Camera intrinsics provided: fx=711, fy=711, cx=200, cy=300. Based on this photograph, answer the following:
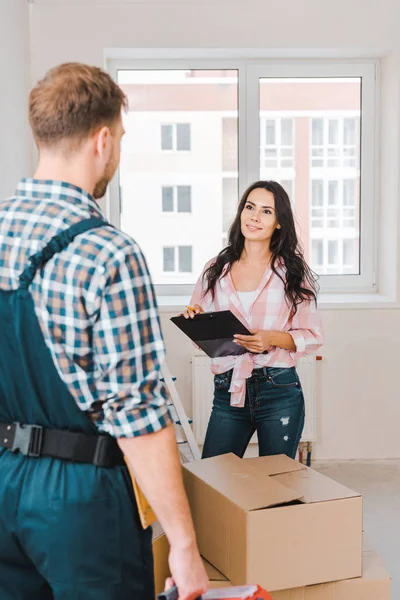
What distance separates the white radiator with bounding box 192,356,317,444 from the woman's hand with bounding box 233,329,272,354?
1.48 m

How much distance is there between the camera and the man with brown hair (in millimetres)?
1009

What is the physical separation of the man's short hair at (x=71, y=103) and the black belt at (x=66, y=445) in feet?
1.43

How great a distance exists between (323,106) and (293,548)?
9.47 ft

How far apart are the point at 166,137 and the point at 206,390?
140 cm

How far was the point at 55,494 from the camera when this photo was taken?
103 centimetres

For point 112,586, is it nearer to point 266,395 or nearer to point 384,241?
point 266,395

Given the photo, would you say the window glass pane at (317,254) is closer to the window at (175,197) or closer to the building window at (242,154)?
the building window at (242,154)

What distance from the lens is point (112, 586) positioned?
1.06 metres

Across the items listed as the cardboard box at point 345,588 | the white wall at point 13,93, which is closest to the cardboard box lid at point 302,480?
the cardboard box at point 345,588

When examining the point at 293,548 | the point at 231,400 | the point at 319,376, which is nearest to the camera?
the point at 293,548

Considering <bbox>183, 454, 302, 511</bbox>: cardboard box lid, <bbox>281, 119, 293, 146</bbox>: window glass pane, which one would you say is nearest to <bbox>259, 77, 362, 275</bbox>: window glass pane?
<bbox>281, 119, 293, 146</bbox>: window glass pane

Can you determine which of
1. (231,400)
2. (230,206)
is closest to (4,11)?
(230,206)

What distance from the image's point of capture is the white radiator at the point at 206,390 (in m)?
3.66

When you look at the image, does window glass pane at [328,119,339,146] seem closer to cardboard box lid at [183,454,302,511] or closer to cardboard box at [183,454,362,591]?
cardboard box lid at [183,454,302,511]
